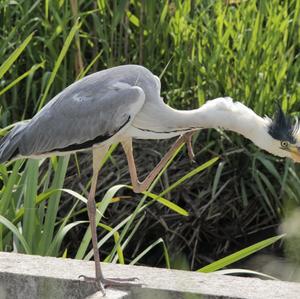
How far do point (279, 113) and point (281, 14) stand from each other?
181 centimetres

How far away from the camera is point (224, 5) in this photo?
537 centimetres

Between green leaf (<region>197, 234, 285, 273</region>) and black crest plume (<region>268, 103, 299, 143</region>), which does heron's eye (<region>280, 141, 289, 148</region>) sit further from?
green leaf (<region>197, 234, 285, 273</region>)

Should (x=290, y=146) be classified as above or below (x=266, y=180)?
above

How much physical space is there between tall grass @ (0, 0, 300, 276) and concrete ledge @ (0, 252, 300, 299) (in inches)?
49.6

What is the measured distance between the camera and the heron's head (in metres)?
3.32

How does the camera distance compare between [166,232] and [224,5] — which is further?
[224,5]

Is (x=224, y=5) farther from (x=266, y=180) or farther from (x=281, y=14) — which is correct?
(x=266, y=180)

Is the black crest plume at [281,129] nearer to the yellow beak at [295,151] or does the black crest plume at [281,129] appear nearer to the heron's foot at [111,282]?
the yellow beak at [295,151]

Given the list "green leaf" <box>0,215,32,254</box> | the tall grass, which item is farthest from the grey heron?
the tall grass

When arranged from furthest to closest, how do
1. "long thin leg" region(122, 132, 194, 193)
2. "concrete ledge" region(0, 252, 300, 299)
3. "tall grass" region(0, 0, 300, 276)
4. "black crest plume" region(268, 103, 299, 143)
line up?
"tall grass" region(0, 0, 300, 276)
"long thin leg" region(122, 132, 194, 193)
"black crest plume" region(268, 103, 299, 143)
"concrete ledge" region(0, 252, 300, 299)

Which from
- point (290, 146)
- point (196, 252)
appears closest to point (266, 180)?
point (196, 252)

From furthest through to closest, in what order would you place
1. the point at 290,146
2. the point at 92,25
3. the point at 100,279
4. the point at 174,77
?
the point at 92,25 < the point at 174,77 < the point at 290,146 < the point at 100,279

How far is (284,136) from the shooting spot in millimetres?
3326

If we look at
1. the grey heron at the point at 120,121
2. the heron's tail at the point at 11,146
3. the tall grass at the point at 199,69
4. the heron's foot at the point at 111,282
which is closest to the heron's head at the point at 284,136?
the grey heron at the point at 120,121
